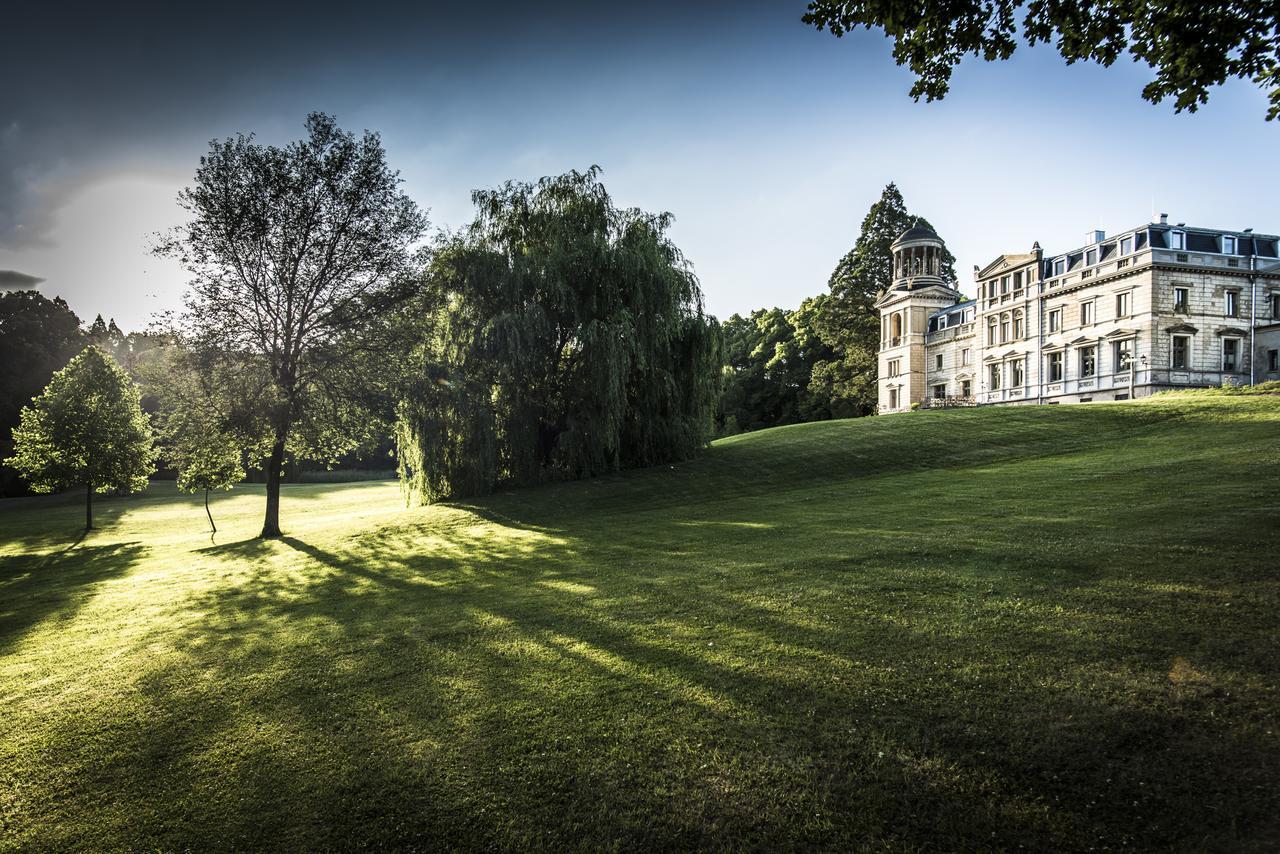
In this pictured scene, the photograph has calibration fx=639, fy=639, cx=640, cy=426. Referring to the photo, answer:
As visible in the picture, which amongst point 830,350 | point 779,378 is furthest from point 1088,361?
point 779,378

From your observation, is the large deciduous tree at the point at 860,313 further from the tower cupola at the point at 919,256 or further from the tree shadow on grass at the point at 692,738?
the tree shadow on grass at the point at 692,738

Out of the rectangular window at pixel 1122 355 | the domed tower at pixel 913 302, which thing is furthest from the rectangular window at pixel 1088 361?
the domed tower at pixel 913 302

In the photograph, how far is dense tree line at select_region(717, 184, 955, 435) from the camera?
5828 centimetres

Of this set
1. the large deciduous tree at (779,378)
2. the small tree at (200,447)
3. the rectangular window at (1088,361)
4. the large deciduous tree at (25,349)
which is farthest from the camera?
the large deciduous tree at (779,378)

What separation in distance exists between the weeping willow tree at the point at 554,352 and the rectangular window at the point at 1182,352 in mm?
34033

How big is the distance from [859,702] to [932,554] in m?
4.94

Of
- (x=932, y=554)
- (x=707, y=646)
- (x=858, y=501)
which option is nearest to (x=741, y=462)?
(x=858, y=501)

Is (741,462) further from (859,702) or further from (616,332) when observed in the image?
(859,702)

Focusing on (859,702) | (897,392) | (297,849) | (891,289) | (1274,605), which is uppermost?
(891,289)

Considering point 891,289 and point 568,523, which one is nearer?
point 568,523

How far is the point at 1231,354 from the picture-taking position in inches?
1571

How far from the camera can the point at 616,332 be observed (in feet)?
70.6

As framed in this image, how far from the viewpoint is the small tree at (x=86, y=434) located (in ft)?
93.9

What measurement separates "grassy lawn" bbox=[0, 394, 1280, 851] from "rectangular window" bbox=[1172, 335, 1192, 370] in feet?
113
